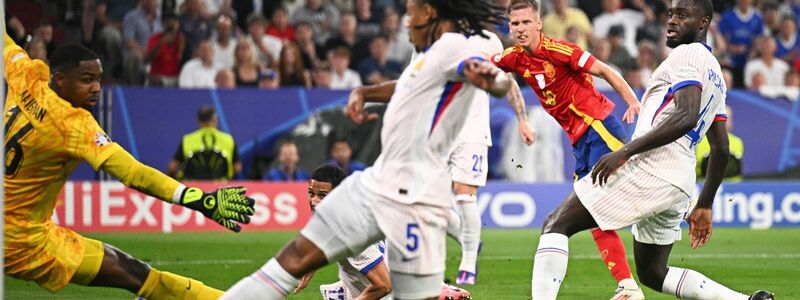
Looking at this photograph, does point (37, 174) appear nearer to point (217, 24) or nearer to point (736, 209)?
point (217, 24)

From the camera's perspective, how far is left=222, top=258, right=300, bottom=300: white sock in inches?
236

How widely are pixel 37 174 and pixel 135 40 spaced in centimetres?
1237

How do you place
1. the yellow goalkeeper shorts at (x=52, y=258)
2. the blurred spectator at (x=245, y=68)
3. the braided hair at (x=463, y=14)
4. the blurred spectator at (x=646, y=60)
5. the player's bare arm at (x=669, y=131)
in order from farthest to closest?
the blurred spectator at (x=646, y=60) < the blurred spectator at (x=245, y=68) < the player's bare arm at (x=669, y=131) < the yellow goalkeeper shorts at (x=52, y=258) < the braided hair at (x=463, y=14)

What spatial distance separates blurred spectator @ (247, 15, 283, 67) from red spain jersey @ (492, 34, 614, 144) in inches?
404

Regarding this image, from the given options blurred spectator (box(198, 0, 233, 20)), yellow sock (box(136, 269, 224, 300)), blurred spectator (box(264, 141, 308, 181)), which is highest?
blurred spectator (box(198, 0, 233, 20))

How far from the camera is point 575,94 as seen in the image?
9297mm

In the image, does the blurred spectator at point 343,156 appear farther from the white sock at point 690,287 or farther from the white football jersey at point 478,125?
the white sock at point 690,287

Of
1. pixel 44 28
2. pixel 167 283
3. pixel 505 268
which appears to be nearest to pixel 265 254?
pixel 505 268

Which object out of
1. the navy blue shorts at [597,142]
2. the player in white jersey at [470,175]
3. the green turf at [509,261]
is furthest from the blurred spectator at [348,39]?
the navy blue shorts at [597,142]

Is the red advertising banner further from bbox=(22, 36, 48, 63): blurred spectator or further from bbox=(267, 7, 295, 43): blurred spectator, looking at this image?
bbox=(267, 7, 295, 43): blurred spectator

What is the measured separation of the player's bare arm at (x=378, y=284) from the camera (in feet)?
26.5

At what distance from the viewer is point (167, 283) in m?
7.09

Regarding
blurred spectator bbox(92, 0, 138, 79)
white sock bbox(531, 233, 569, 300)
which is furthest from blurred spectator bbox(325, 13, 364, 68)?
white sock bbox(531, 233, 569, 300)

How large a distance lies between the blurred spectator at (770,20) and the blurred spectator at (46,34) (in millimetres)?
11947
